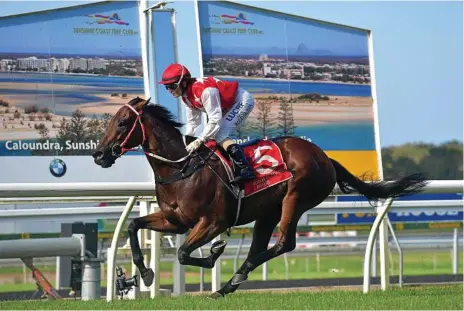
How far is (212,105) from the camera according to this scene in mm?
7789

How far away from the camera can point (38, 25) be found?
940 cm

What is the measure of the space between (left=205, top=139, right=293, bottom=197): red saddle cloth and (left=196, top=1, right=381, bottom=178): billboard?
6.84 ft

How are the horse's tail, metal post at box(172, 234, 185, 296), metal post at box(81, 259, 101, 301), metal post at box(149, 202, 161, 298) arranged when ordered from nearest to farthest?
metal post at box(149, 202, 161, 298) → the horse's tail → metal post at box(81, 259, 101, 301) → metal post at box(172, 234, 185, 296)

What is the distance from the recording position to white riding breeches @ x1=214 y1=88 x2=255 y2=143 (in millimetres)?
8008

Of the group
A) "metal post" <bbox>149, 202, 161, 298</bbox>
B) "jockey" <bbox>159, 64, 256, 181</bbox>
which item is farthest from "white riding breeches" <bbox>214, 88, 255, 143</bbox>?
"metal post" <bbox>149, 202, 161, 298</bbox>

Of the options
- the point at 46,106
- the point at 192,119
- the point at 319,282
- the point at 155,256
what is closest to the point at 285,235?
the point at 192,119

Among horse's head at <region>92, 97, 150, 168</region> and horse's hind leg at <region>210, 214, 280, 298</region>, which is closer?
horse's head at <region>92, 97, 150, 168</region>

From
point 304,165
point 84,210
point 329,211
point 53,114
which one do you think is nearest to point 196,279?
point 329,211

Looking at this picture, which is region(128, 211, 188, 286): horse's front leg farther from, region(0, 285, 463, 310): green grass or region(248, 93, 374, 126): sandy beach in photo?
region(248, 93, 374, 126): sandy beach in photo

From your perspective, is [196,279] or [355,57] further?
[196,279]

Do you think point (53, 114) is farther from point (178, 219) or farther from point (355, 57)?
point (355, 57)

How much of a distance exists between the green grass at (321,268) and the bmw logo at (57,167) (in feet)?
16.8

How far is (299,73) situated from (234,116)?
8.64 ft

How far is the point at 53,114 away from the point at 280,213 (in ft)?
7.48
